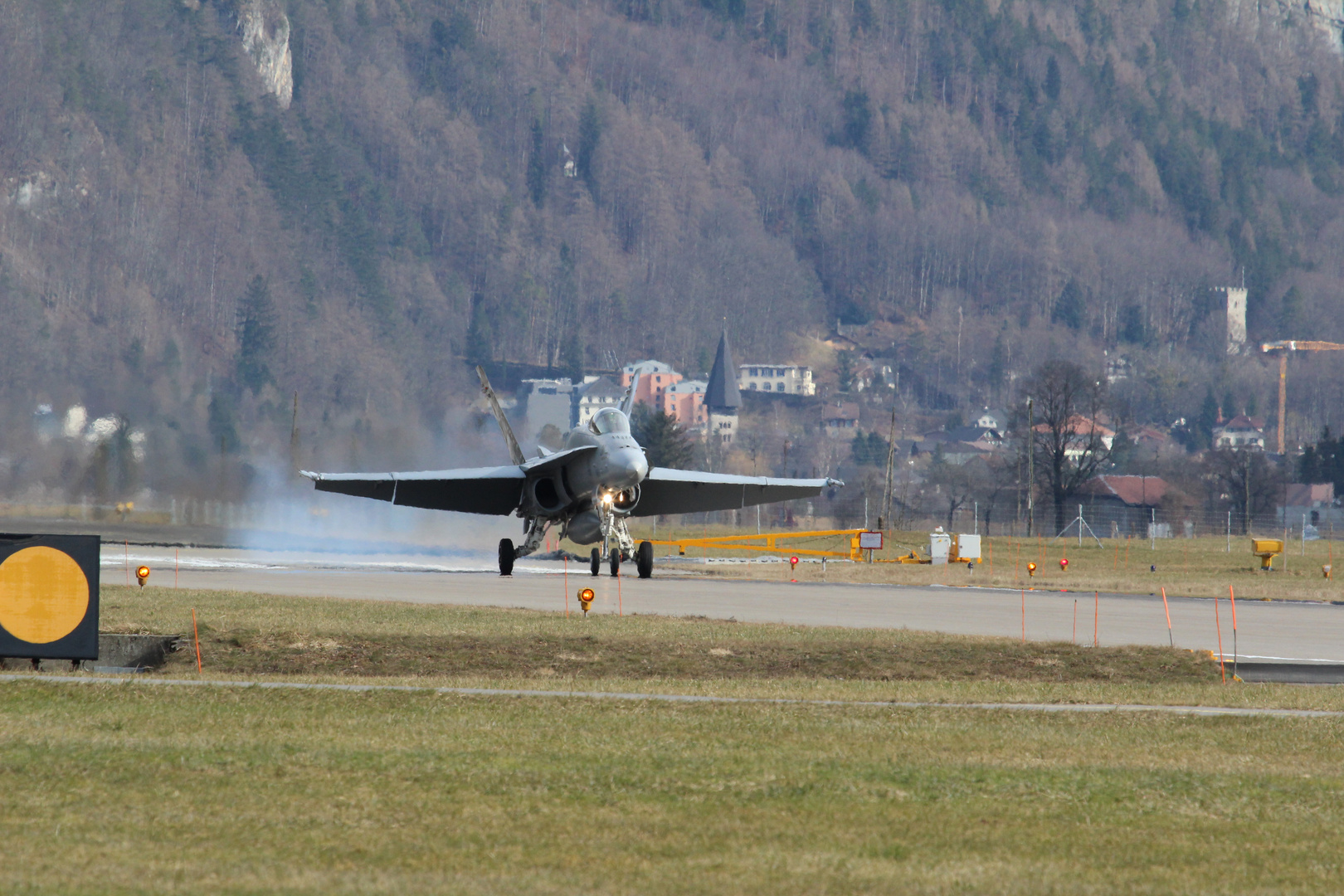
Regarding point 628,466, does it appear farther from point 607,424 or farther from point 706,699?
point 706,699

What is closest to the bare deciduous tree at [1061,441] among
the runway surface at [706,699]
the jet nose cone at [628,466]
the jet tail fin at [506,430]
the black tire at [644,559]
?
the jet tail fin at [506,430]

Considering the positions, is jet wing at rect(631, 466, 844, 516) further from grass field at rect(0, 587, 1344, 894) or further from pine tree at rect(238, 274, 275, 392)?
pine tree at rect(238, 274, 275, 392)

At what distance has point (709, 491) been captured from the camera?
46.3 meters

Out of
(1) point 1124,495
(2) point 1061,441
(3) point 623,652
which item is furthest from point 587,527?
(1) point 1124,495

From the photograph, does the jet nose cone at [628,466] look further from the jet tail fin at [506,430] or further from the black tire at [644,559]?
the jet tail fin at [506,430]

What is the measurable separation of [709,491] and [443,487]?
7.73 metres

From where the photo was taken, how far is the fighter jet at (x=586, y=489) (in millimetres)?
39250

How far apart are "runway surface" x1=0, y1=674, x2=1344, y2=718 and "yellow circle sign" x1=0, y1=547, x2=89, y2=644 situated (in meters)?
0.70

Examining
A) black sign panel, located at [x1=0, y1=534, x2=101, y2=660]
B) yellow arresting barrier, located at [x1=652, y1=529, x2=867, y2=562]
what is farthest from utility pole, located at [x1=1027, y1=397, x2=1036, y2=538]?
black sign panel, located at [x1=0, y1=534, x2=101, y2=660]

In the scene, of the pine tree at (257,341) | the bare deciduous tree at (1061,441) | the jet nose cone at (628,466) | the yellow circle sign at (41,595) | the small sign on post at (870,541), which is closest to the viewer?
the yellow circle sign at (41,595)

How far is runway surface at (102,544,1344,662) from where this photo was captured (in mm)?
26891

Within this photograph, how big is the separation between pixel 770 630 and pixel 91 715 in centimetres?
1217

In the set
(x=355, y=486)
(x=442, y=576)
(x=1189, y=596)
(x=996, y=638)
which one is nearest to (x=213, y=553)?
(x=355, y=486)

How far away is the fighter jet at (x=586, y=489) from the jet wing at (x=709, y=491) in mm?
25
